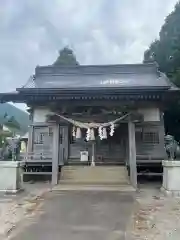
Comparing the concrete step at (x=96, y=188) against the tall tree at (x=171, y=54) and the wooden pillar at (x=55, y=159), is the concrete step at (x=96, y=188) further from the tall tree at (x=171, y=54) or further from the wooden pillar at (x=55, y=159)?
the tall tree at (x=171, y=54)

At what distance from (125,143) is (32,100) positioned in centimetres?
458

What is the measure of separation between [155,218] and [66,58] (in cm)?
2350

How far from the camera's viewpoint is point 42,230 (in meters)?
5.40

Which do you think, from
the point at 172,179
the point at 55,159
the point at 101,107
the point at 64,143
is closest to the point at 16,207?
the point at 55,159

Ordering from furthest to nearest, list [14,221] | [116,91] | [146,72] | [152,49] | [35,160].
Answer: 1. [152,49]
2. [146,72]
3. [35,160]
4. [116,91]
5. [14,221]

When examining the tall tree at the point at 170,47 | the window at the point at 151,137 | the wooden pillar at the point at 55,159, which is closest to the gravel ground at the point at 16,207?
the wooden pillar at the point at 55,159

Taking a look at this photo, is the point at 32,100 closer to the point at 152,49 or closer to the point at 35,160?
the point at 35,160

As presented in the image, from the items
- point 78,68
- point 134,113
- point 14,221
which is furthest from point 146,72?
point 14,221

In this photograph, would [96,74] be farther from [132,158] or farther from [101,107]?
[132,158]

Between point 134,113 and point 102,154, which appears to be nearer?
point 134,113

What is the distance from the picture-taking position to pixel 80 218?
6.34m

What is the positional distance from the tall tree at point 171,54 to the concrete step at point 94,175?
17.6ft

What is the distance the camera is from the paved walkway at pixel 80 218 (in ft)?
16.9

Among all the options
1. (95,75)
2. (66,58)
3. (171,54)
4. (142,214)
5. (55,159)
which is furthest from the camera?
(66,58)
